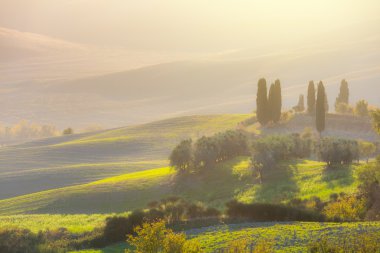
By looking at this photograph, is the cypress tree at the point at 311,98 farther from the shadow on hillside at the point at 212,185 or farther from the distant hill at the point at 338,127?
the shadow on hillside at the point at 212,185

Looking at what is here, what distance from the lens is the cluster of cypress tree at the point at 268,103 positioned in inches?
4021

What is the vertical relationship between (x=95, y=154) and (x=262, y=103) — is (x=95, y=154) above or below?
below

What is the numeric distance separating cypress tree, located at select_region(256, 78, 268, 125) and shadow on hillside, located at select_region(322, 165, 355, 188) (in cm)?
4106

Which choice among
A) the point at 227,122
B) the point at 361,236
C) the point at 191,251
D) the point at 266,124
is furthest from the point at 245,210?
the point at 227,122

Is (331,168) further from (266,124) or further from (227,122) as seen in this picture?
(227,122)

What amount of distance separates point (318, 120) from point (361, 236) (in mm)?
64697

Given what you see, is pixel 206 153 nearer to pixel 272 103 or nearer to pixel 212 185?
pixel 212 185

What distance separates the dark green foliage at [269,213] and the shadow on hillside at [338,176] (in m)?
13.5

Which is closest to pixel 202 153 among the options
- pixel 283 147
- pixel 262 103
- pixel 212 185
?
pixel 212 185

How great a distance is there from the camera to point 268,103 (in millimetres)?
103312

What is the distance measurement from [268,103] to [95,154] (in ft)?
136

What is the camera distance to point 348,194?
47656 mm

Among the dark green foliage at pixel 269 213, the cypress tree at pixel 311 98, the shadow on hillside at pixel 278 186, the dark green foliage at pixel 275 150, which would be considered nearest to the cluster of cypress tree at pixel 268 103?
the cypress tree at pixel 311 98

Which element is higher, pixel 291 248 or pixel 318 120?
pixel 318 120
